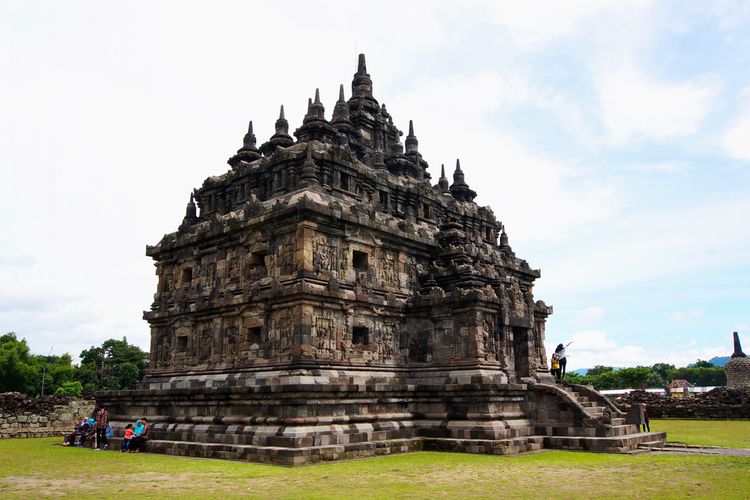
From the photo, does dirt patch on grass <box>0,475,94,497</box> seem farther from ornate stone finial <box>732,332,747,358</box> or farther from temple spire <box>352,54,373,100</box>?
ornate stone finial <box>732,332,747,358</box>

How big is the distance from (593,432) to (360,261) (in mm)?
9983

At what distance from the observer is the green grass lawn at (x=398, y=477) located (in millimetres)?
11602

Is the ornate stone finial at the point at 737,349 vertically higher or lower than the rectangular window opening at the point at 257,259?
lower

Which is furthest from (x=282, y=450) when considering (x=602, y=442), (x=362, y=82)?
(x=362, y=82)

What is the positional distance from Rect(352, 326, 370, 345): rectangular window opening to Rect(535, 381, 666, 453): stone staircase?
6.61m

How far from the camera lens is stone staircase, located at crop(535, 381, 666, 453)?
19078 millimetres

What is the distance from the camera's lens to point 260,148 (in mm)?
29875

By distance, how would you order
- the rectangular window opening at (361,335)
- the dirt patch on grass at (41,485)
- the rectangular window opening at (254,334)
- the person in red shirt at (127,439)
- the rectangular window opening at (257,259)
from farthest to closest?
the rectangular window opening at (257,259) < the rectangular window opening at (361,335) < the rectangular window opening at (254,334) < the person in red shirt at (127,439) < the dirt patch on grass at (41,485)

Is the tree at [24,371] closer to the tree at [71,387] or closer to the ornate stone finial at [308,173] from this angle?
the tree at [71,387]

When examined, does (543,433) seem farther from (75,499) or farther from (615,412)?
(75,499)

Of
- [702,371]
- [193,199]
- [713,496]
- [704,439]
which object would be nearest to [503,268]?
[704,439]

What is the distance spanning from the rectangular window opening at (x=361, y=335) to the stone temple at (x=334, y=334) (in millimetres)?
58

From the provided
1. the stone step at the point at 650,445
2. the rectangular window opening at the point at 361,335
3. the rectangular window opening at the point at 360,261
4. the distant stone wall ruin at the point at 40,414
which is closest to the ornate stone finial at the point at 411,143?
the rectangular window opening at the point at 360,261

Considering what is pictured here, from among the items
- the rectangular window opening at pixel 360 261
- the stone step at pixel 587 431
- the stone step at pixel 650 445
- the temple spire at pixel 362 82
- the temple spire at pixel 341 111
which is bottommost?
the stone step at pixel 650 445
